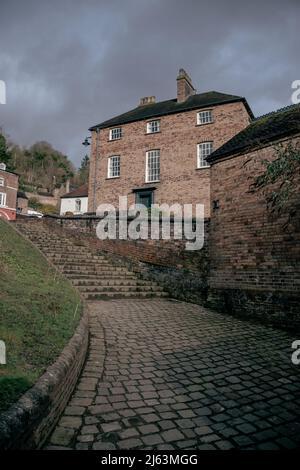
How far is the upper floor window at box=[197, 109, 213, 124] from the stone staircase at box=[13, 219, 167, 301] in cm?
1315

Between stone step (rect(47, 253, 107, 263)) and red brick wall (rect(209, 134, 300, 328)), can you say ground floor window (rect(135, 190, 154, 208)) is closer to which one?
stone step (rect(47, 253, 107, 263))

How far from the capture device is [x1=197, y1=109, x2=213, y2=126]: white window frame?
21188mm

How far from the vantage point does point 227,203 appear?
28.1 feet

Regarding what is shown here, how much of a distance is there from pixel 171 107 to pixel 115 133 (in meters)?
5.09

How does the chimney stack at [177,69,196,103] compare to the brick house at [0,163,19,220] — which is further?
the brick house at [0,163,19,220]

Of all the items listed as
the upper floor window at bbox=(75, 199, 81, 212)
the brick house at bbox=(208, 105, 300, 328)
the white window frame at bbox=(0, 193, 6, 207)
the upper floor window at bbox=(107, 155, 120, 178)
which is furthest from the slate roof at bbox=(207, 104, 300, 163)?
the white window frame at bbox=(0, 193, 6, 207)

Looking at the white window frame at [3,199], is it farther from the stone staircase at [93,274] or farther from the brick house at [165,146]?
the stone staircase at [93,274]

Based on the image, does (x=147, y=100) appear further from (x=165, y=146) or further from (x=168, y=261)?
(x=168, y=261)

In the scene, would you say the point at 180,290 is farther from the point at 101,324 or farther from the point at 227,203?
the point at 101,324

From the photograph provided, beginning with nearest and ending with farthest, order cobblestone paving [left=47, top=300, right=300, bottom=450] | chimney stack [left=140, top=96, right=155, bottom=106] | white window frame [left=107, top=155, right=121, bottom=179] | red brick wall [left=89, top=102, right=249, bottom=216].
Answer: cobblestone paving [left=47, top=300, right=300, bottom=450] → red brick wall [left=89, top=102, right=249, bottom=216] → white window frame [left=107, top=155, right=121, bottom=179] → chimney stack [left=140, top=96, right=155, bottom=106]

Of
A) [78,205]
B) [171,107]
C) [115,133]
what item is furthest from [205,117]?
[78,205]

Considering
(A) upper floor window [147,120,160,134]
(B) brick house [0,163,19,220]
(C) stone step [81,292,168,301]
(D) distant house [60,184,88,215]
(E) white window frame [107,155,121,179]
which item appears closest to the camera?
(C) stone step [81,292,168,301]

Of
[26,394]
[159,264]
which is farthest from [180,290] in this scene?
[26,394]
